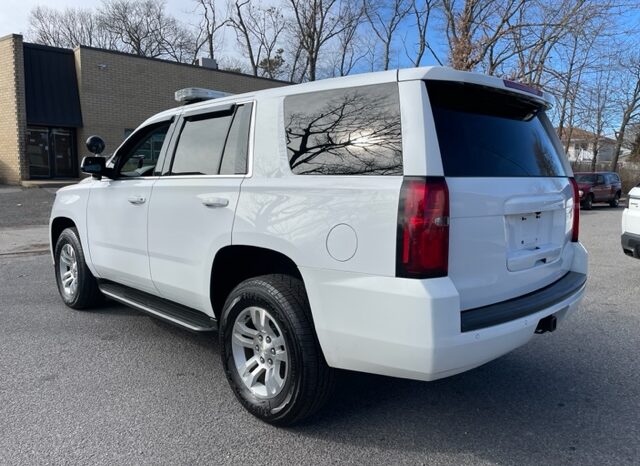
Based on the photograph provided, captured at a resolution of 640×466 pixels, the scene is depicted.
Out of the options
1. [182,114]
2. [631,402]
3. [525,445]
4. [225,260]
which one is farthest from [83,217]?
[631,402]

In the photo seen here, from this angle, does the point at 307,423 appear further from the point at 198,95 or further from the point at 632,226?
the point at 632,226

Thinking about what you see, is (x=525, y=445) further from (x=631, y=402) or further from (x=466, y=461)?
(x=631, y=402)

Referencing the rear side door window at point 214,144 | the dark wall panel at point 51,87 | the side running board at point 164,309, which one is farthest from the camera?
the dark wall panel at point 51,87

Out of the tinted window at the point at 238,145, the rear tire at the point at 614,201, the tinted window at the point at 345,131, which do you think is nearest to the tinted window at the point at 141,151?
the tinted window at the point at 238,145

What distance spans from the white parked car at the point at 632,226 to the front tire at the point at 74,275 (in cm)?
635

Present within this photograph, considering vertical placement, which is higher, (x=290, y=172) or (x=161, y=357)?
(x=290, y=172)

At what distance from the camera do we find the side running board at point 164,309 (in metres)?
3.57

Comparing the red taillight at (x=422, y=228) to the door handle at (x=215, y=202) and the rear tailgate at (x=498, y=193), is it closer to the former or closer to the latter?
the rear tailgate at (x=498, y=193)

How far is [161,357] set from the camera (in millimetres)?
4129

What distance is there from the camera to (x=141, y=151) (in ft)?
14.9

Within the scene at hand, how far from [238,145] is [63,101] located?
67.2 feet

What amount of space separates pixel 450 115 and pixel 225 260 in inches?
67.1

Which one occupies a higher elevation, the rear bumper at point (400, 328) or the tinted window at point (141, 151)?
the tinted window at point (141, 151)

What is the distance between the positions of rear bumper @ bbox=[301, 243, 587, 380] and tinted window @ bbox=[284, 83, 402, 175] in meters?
0.58
